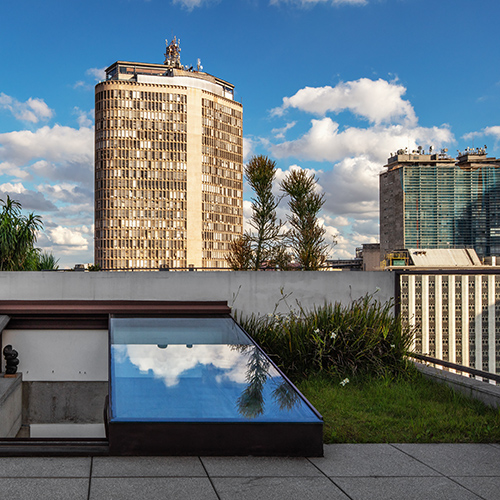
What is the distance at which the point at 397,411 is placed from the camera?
485cm

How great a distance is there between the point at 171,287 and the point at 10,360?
2472mm

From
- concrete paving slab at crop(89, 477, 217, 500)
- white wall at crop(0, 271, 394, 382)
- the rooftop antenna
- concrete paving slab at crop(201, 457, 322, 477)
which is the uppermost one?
the rooftop antenna

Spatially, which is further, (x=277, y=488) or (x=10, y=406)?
(x=10, y=406)

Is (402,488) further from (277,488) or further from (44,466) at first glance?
(44,466)

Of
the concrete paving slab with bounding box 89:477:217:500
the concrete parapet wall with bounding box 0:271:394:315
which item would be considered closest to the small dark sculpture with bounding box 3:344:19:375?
the concrete parapet wall with bounding box 0:271:394:315

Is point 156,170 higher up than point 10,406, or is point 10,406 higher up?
point 156,170

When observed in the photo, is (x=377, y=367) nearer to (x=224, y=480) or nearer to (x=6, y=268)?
(x=224, y=480)

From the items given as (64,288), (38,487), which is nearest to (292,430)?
(38,487)

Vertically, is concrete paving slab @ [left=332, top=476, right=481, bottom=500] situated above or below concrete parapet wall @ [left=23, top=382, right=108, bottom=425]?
above

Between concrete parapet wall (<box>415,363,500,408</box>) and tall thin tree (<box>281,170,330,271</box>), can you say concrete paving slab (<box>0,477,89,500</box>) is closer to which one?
concrete parapet wall (<box>415,363,500,408</box>)

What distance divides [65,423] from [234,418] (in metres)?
4.28

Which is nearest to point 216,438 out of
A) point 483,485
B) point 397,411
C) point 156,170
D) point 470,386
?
point 483,485

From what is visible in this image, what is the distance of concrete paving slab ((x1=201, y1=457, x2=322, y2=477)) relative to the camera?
3209 mm

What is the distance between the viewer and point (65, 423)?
689 centimetres
